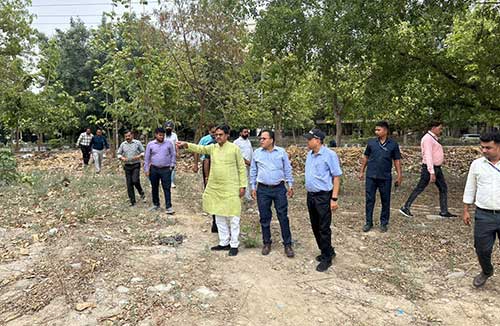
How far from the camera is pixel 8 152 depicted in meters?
4.20

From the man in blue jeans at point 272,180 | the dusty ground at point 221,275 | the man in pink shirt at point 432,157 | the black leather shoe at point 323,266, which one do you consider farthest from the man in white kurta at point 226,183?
the man in pink shirt at point 432,157

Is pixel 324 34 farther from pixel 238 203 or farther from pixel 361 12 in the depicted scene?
pixel 238 203

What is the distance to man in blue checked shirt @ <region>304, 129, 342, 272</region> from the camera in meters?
4.79

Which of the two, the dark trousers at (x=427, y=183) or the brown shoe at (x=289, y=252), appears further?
the dark trousers at (x=427, y=183)

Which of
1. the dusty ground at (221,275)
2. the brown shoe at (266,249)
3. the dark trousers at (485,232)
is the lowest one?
the dusty ground at (221,275)

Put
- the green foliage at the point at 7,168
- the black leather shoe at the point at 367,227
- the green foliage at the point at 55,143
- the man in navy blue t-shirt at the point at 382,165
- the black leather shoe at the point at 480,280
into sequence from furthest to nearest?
the green foliage at the point at 55,143
the black leather shoe at the point at 367,227
the man in navy blue t-shirt at the point at 382,165
the black leather shoe at the point at 480,280
the green foliage at the point at 7,168

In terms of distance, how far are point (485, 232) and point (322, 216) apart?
5.60 feet

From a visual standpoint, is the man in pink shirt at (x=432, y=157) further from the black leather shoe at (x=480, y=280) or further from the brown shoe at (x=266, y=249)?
the brown shoe at (x=266, y=249)

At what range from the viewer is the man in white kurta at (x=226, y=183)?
17.2 ft

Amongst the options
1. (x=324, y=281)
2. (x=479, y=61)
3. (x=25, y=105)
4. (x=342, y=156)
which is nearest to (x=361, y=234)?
(x=324, y=281)

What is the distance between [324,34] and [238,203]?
3969 millimetres

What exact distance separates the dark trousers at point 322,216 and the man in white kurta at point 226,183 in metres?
0.95

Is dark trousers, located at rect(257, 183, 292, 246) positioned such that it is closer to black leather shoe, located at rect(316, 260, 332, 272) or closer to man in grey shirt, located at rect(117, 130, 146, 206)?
black leather shoe, located at rect(316, 260, 332, 272)

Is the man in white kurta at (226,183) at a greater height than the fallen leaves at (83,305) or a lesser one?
greater
